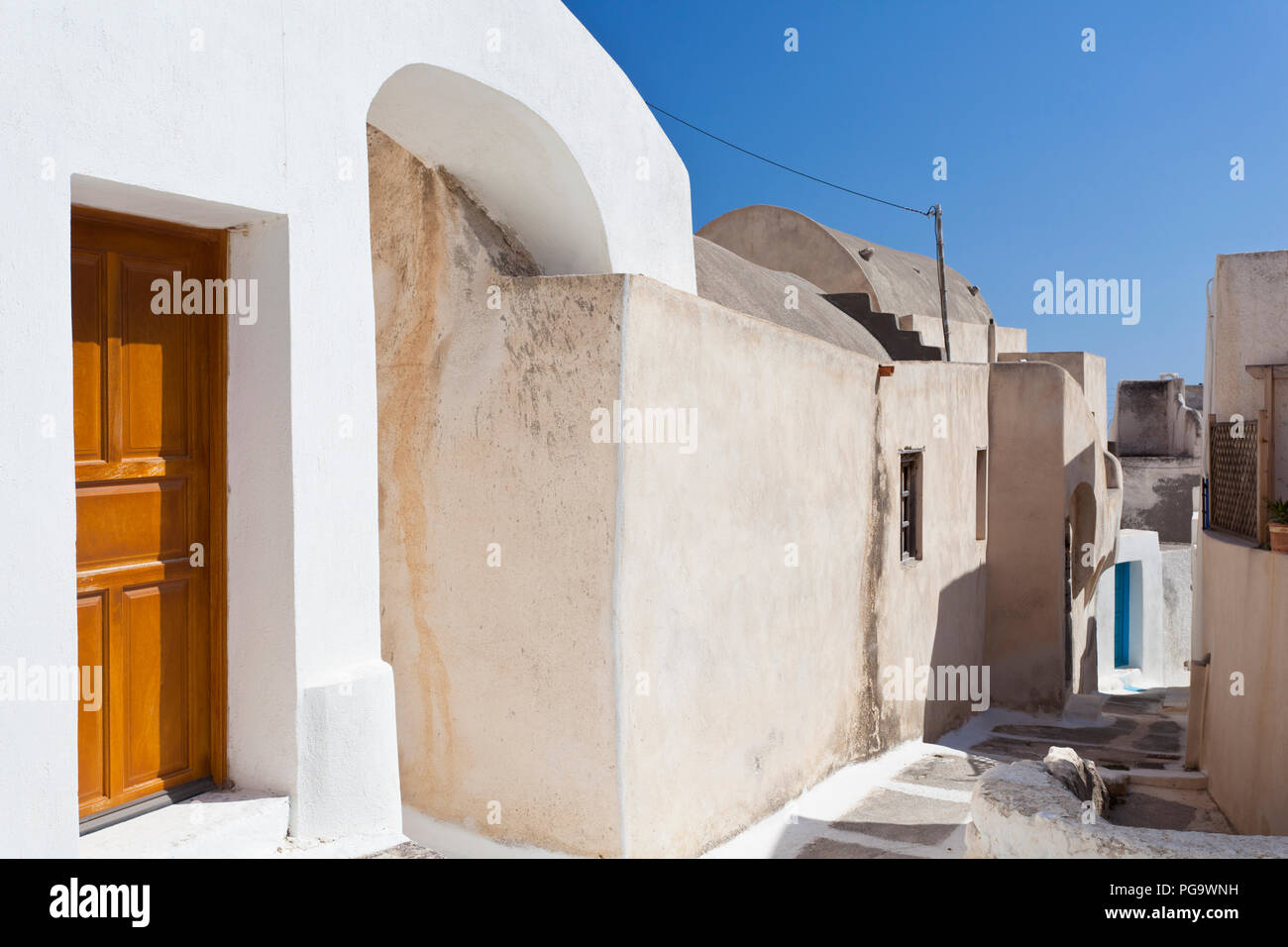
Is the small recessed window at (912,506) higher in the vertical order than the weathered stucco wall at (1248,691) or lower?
higher

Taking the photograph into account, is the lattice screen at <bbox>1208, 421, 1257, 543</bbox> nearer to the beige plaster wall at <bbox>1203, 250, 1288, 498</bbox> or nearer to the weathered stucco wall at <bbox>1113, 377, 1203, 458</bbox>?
the beige plaster wall at <bbox>1203, 250, 1288, 498</bbox>

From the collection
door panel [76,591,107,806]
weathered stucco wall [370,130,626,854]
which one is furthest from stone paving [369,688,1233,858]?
weathered stucco wall [370,130,626,854]

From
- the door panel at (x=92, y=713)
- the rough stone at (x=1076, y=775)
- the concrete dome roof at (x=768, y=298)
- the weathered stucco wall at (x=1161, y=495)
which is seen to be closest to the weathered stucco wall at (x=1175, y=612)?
the weathered stucco wall at (x=1161, y=495)

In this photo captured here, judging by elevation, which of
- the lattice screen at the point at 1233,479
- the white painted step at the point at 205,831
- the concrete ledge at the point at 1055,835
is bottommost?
the concrete ledge at the point at 1055,835

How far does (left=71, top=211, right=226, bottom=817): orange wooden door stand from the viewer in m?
3.00

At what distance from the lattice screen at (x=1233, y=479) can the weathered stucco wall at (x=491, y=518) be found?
6.42 metres

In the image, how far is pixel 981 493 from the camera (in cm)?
1243

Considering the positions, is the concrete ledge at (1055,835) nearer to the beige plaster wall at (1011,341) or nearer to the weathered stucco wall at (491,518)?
the weathered stucco wall at (491,518)

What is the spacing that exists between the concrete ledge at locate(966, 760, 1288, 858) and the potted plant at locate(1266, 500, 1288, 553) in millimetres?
3754

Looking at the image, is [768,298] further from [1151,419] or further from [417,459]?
[1151,419]

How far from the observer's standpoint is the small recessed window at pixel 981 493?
40.4ft

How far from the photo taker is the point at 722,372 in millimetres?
6004

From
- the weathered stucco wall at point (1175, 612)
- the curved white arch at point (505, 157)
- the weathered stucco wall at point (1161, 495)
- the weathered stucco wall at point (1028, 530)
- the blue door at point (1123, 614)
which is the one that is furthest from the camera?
the weathered stucco wall at point (1161, 495)

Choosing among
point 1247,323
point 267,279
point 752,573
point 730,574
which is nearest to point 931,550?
point 1247,323
